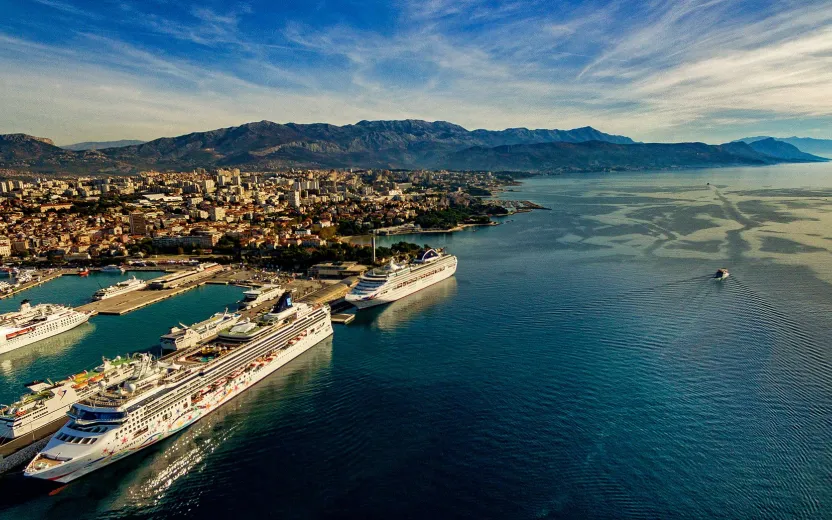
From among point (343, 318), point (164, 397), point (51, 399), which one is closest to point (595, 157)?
point (343, 318)

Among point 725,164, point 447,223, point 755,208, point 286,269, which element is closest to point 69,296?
point 286,269

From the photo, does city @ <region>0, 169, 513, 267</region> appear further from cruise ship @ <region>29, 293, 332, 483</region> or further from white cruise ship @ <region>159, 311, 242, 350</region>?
cruise ship @ <region>29, 293, 332, 483</region>

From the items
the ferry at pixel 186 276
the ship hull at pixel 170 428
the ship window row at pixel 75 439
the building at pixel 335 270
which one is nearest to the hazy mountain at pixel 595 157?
the building at pixel 335 270

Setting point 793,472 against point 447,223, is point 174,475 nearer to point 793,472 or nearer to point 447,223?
point 793,472

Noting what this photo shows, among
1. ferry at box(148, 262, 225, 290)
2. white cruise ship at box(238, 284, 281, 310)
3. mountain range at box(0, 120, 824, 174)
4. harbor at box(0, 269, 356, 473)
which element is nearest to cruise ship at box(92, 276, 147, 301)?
harbor at box(0, 269, 356, 473)

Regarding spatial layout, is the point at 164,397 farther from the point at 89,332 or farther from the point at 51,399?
the point at 89,332

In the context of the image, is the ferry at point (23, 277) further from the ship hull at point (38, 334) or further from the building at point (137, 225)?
the building at point (137, 225)
